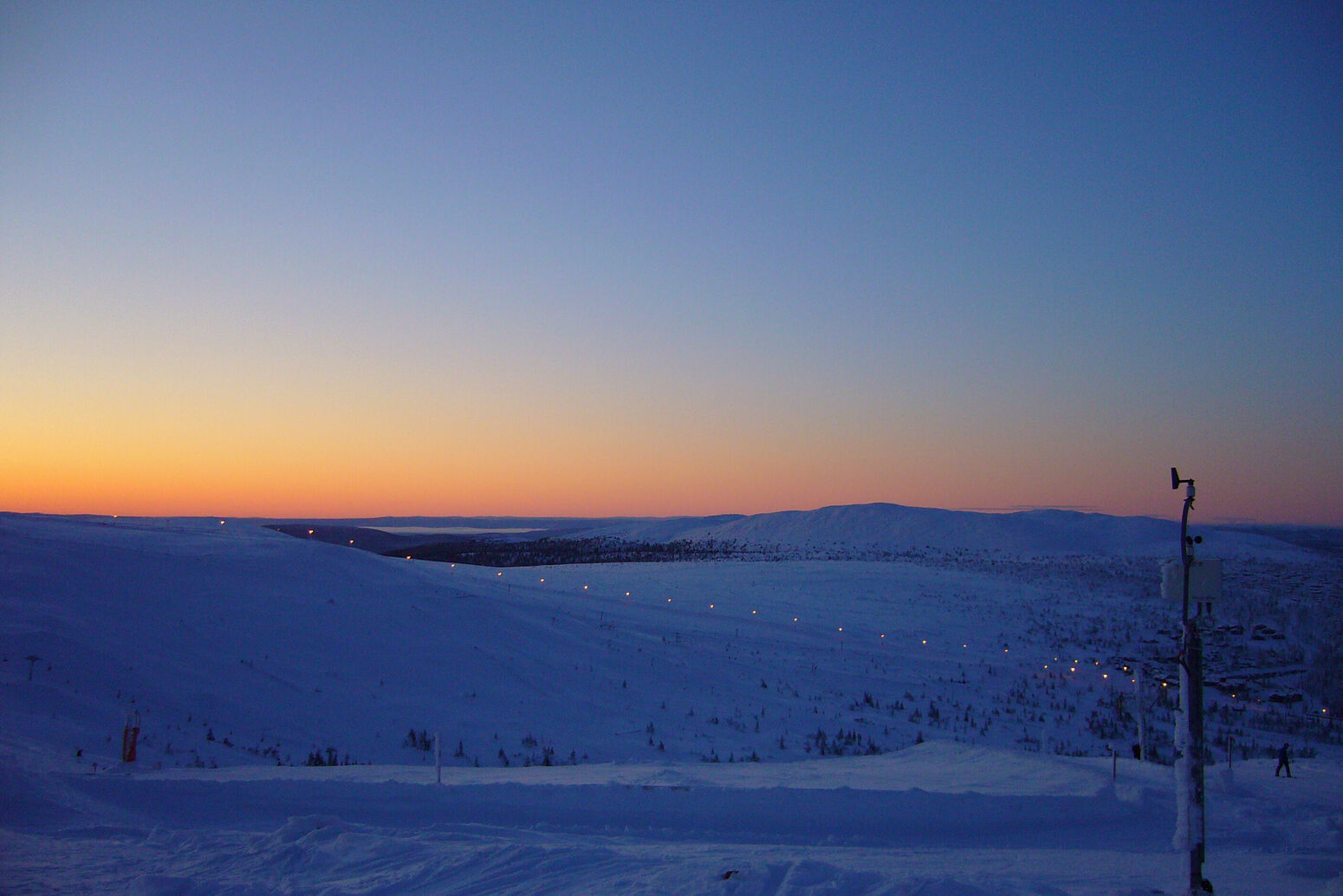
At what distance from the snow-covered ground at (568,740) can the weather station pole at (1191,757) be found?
1.76 ft

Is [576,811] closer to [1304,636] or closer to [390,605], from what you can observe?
[390,605]

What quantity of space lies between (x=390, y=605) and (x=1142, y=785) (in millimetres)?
16851

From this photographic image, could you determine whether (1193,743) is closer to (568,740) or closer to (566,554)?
(568,740)

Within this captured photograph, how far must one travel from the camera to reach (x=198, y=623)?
16.2 metres

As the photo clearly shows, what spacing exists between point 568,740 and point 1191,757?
999 cm

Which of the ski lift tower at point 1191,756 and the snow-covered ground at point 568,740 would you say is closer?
the ski lift tower at point 1191,756

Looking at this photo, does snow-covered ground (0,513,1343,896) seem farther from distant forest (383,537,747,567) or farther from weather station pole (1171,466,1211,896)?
distant forest (383,537,747,567)

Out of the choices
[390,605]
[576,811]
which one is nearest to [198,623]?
[390,605]

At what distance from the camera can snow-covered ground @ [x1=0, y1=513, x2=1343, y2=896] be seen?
6.02 meters

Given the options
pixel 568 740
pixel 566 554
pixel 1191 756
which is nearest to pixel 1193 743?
pixel 1191 756

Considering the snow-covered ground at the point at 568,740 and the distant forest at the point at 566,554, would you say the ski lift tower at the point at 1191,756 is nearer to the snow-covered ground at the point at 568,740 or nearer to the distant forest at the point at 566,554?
the snow-covered ground at the point at 568,740

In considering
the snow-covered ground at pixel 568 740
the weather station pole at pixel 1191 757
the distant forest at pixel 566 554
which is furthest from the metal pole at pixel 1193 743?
the distant forest at pixel 566 554

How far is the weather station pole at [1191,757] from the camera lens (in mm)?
5156

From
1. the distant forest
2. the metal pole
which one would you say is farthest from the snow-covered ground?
the distant forest
